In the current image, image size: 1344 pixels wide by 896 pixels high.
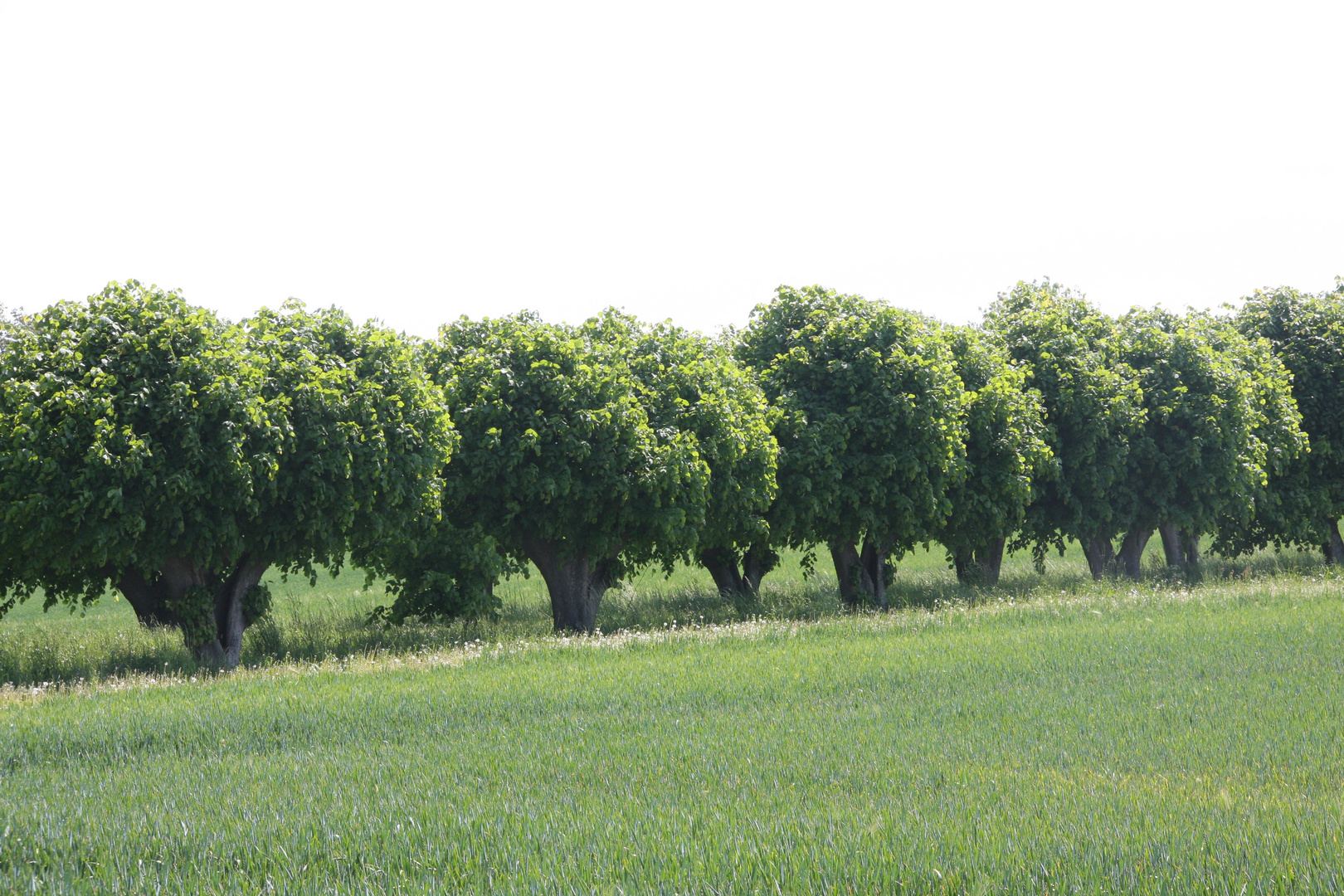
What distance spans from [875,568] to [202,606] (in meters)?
20.1

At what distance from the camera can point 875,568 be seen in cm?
3231

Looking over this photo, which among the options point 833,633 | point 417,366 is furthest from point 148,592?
point 833,633

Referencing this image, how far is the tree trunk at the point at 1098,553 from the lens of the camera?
116ft

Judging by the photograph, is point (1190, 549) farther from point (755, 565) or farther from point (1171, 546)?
point (755, 565)

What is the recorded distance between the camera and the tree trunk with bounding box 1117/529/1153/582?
3503 centimetres

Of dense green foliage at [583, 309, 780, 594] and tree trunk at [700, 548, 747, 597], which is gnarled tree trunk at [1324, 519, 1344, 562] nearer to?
tree trunk at [700, 548, 747, 597]

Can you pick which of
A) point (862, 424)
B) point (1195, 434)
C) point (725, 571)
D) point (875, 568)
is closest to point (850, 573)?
point (875, 568)

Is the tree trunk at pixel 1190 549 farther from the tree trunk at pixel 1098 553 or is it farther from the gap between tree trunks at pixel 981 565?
the gap between tree trunks at pixel 981 565

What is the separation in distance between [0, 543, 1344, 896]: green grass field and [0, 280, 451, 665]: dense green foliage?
9.56 ft

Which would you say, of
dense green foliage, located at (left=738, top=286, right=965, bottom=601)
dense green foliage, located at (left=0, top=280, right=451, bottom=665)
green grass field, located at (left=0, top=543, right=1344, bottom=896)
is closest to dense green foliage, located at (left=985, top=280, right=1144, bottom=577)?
dense green foliage, located at (left=738, top=286, right=965, bottom=601)

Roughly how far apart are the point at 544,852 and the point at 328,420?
16186mm

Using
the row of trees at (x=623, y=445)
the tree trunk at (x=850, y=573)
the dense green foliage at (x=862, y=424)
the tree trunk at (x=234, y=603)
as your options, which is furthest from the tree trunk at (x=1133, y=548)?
the tree trunk at (x=234, y=603)

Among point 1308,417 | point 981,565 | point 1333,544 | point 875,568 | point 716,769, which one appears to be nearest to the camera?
point 716,769

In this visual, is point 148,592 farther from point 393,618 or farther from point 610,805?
point 610,805
